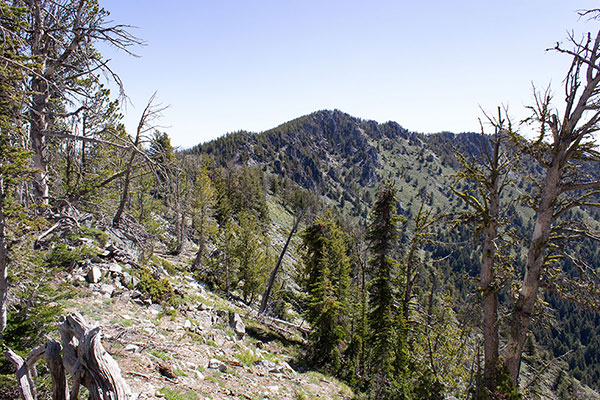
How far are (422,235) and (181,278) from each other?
1374cm

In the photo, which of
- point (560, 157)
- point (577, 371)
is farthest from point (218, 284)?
point (577, 371)

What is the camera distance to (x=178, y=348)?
9.78m

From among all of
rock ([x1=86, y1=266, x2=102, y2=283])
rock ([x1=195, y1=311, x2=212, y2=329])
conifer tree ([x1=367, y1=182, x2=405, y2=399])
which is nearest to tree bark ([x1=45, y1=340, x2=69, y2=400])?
rock ([x1=86, y1=266, x2=102, y2=283])

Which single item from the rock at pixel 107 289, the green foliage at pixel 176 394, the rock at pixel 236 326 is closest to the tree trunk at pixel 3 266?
the green foliage at pixel 176 394

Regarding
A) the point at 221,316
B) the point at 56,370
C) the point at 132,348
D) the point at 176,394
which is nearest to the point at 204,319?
the point at 221,316

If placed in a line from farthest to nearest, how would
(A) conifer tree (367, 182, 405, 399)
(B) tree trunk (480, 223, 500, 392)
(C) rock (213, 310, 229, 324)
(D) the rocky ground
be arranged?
1. (A) conifer tree (367, 182, 405, 399)
2. (C) rock (213, 310, 229, 324)
3. (B) tree trunk (480, 223, 500, 392)
4. (D) the rocky ground

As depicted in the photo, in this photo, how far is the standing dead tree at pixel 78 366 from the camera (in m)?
4.13

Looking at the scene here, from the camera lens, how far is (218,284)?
24641mm

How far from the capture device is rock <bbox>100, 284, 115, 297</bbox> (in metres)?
10.5

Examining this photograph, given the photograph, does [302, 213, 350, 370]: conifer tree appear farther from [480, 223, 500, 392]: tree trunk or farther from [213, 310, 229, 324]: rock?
[480, 223, 500, 392]: tree trunk

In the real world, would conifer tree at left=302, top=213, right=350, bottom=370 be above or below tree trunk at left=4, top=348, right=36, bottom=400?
below

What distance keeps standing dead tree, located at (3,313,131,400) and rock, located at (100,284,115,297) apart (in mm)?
Result: 6680

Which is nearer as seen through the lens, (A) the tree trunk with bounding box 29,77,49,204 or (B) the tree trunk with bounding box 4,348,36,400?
(B) the tree trunk with bounding box 4,348,36,400

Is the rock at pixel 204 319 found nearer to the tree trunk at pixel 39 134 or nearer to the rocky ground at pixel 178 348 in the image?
the rocky ground at pixel 178 348
